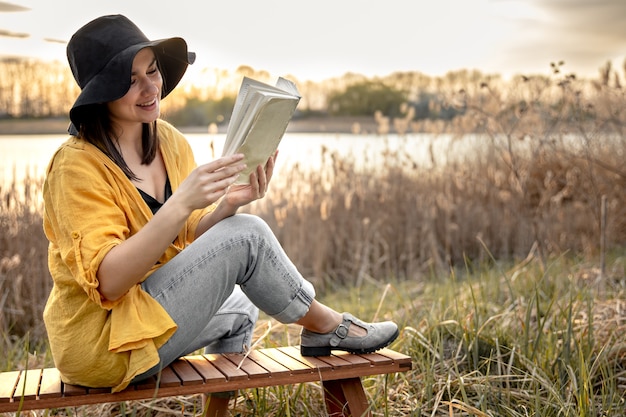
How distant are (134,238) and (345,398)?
887 mm

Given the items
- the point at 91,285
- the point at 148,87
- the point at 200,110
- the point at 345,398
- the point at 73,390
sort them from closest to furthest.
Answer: the point at 91,285 < the point at 73,390 < the point at 148,87 < the point at 345,398 < the point at 200,110

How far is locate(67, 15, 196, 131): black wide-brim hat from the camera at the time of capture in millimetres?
1982

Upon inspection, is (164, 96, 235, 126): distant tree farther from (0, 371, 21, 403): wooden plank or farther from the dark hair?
(0, 371, 21, 403): wooden plank

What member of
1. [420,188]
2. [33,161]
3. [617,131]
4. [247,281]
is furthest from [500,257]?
[247,281]

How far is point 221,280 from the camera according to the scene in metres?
2.10

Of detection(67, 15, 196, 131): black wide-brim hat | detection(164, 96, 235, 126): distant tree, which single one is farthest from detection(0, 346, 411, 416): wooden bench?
detection(164, 96, 235, 126): distant tree

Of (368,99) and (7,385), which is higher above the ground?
(368,99)

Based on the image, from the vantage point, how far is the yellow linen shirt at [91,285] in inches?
75.8

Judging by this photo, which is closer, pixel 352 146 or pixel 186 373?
pixel 186 373

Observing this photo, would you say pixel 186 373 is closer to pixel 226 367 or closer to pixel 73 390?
pixel 226 367

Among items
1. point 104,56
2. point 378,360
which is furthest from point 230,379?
point 104,56

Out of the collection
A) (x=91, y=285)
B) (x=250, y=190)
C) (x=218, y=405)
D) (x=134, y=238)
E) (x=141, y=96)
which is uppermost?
(x=141, y=96)

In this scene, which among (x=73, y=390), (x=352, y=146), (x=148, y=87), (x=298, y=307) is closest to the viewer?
(x=73, y=390)

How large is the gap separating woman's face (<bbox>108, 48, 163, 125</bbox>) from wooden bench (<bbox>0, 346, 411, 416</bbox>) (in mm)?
769
